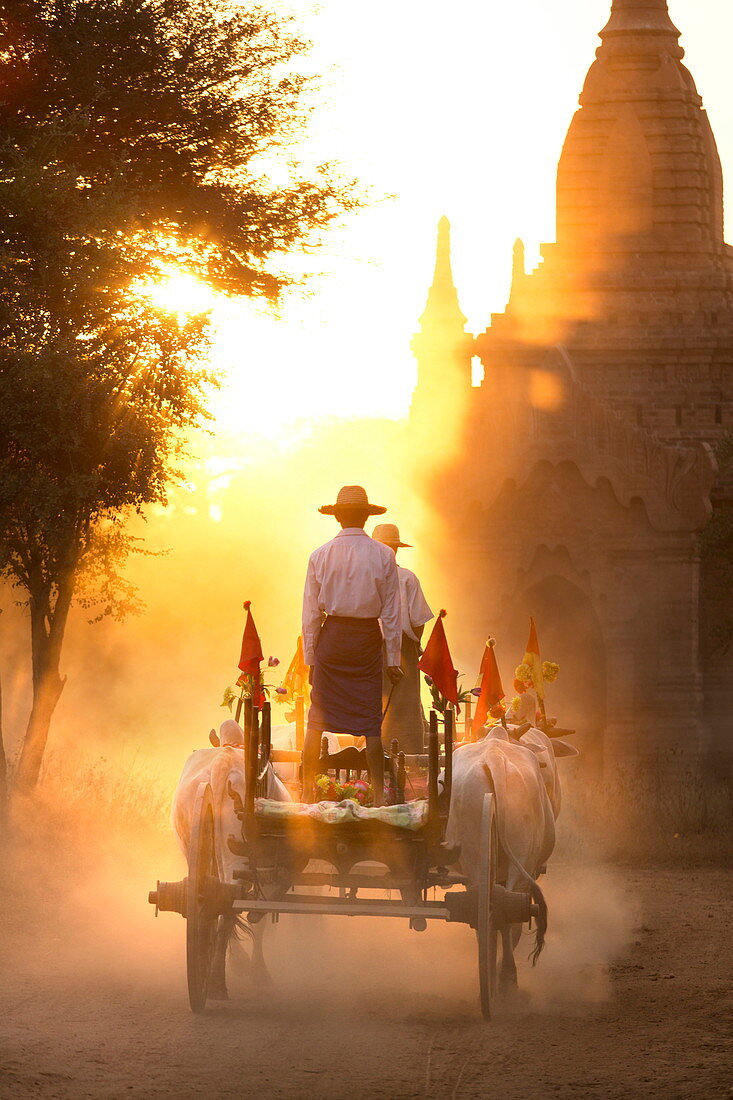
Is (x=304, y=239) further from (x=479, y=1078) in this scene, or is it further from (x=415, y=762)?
(x=479, y=1078)

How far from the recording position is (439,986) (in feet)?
34.9

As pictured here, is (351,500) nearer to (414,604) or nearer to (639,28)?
(414,604)

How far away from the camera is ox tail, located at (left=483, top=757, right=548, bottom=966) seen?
9.94m

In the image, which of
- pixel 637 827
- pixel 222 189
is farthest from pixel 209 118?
pixel 637 827

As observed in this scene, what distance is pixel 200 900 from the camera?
9180 mm

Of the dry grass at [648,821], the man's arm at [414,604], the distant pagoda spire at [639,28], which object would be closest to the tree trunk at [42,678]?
the dry grass at [648,821]

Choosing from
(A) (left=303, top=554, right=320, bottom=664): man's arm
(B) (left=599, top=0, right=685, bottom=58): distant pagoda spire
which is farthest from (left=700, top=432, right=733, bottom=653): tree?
(A) (left=303, top=554, right=320, bottom=664): man's arm

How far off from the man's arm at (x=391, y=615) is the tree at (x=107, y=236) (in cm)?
708

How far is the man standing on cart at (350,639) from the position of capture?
10023 mm

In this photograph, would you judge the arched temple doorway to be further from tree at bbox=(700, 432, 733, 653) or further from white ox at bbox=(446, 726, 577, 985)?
white ox at bbox=(446, 726, 577, 985)

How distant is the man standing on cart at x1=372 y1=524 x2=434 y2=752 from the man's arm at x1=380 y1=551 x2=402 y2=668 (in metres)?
1.42

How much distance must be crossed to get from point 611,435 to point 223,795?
17742 millimetres

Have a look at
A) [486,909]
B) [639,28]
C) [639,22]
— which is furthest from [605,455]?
[486,909]

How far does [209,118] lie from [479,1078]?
47.0ft
